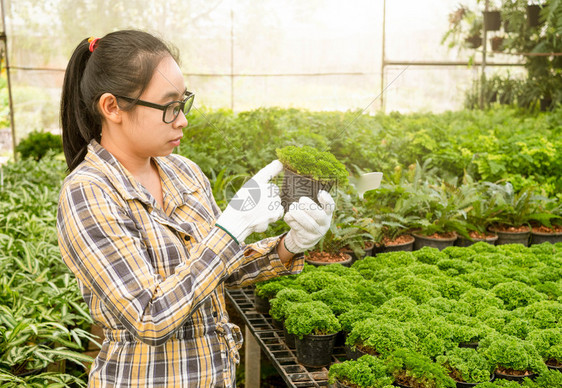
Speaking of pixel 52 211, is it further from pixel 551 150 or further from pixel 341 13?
pixel 341 13

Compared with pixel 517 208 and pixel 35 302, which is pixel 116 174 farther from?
pixel 517 208

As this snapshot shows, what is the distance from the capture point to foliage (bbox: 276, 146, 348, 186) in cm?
148

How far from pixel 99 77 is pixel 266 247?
643 mm

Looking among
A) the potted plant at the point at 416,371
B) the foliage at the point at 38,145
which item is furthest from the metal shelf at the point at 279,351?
the foliage at the point at 38,145

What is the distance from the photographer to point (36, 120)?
8305 mm

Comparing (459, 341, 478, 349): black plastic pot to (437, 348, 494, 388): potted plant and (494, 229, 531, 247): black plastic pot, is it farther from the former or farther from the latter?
(494, 229, 531, 247): black plastic pot

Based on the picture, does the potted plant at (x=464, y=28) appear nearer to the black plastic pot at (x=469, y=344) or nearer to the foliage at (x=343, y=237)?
the foliage at (x=343, y=237)

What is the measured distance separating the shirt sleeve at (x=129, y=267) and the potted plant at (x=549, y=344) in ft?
3.83

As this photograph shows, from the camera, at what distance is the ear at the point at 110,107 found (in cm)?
127

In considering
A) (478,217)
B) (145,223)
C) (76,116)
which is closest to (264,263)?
(145,223)

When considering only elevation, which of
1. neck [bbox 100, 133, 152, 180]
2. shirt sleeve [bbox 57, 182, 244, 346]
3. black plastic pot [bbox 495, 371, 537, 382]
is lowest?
black plastic pot [bbox 495, 371, 537, 382]

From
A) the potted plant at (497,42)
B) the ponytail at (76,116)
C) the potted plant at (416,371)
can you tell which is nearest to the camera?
the ponytail at (76,116)

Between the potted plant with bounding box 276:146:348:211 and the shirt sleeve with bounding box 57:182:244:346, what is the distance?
345 mm

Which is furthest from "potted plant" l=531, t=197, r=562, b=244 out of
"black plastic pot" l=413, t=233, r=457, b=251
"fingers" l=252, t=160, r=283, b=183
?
"fingers" l=252, t=160, r=283, b=183
